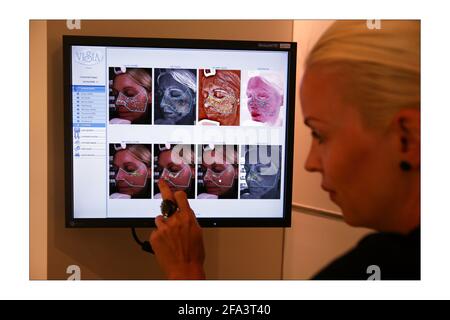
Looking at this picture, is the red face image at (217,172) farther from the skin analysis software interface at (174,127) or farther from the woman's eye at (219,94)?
the woman's eye at (219,94)

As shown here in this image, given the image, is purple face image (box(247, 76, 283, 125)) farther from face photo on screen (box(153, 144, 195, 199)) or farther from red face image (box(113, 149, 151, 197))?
red face image (box(113, 149, 151, 197))

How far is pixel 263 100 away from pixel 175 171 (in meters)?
0.30

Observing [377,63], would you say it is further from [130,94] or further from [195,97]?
[130,94]

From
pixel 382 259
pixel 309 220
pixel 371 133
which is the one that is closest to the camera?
pixel 371 133

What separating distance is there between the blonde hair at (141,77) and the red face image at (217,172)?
23 centimetres

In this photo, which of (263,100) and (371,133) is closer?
(371,133)

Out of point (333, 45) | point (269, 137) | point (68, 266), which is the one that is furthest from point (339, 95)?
point (68, 266)

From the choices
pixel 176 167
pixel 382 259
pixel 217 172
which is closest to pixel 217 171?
pixel 217 172

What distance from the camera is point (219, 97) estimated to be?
1.31 m

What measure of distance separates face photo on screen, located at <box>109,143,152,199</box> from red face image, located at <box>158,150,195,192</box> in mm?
37

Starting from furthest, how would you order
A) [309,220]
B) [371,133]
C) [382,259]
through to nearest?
[309,220], [382,259], [371,133]

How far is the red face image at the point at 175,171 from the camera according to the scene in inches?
51.7

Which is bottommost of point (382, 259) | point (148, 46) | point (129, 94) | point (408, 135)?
point (382, 259)

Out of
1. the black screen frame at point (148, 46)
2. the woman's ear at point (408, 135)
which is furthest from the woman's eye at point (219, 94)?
the woman's ear at point (408, 135)
